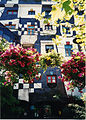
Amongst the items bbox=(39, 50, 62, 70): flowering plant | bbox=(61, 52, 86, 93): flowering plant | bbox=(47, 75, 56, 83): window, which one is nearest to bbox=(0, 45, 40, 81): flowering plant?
bbox=(39, 50, 62, 70): flowering plant

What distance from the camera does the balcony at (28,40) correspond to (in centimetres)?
591

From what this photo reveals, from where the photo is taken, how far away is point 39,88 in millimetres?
4531

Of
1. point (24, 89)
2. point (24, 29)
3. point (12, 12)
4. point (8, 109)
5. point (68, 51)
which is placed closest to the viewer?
point (8, 109)

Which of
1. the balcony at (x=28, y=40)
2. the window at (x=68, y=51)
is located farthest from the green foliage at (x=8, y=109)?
the window at (x=68, y=51)

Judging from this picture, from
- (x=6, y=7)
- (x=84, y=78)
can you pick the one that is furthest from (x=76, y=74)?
(x=6, y=7)

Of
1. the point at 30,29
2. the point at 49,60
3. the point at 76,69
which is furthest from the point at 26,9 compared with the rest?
the point at 76,69

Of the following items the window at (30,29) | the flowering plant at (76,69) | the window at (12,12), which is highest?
the window at (12,12)

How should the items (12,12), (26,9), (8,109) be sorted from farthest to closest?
(26,9) < (12,12) < (8,109)

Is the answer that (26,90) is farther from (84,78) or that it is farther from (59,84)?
(84,78)

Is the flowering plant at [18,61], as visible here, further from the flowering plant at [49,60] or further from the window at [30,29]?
the window at [30,29]

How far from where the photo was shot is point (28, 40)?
19.5 feet

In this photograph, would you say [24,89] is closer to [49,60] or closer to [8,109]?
[49,60]

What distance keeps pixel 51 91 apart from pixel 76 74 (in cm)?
189

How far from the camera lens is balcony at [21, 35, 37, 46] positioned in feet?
19.4
